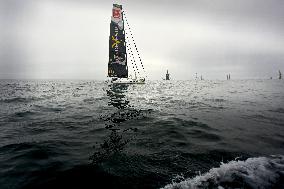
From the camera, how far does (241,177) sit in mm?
5121

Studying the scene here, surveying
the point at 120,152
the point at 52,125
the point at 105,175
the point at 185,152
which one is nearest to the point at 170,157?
the point at 185,152

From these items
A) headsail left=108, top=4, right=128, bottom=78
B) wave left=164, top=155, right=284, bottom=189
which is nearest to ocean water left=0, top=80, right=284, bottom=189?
wave left=164, top=155, right=284, bottom=189

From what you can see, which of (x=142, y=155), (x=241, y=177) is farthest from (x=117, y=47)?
(x=241, y=177)

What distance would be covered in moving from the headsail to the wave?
50881 mm

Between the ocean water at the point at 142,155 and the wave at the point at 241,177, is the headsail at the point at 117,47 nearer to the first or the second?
the ocean water at the point at 142,155

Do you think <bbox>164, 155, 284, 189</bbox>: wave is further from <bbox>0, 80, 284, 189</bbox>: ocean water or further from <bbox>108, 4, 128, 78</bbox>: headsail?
<bbox>108, 4, 128, 78</bbox>: headsail

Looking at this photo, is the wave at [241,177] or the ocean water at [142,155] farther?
the ocean water at [142,155]

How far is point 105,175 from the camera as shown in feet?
17.7

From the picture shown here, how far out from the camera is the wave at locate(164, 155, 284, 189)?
4.77 meters

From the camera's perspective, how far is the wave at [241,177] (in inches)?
188

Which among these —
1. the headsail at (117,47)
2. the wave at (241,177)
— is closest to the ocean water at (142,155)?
the wave at (241,177)

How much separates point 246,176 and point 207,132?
14.9 ft

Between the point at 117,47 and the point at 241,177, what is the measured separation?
51.8 metres

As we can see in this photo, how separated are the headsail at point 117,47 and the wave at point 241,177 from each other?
50881 mm
